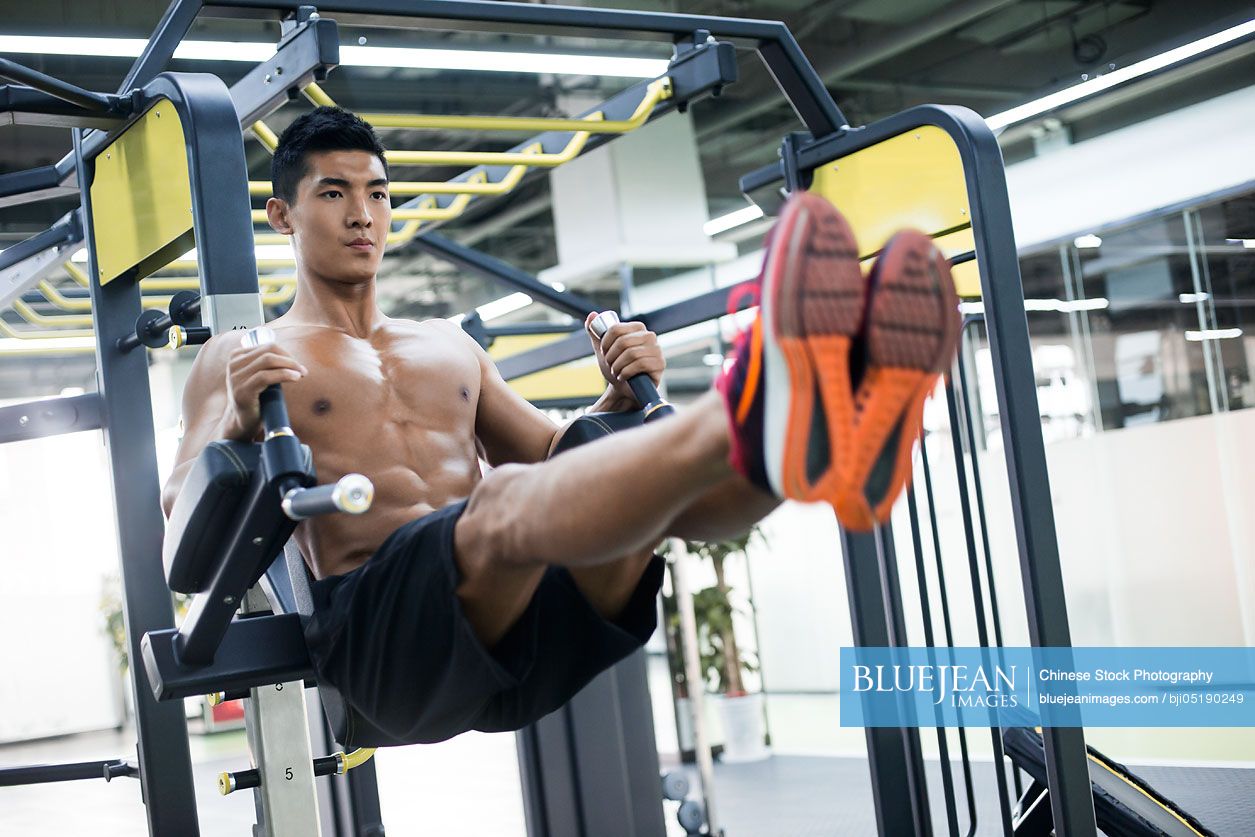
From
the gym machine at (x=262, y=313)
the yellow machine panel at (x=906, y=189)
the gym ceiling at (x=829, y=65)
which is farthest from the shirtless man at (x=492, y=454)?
the gym ceiling at (x=829, y=65)

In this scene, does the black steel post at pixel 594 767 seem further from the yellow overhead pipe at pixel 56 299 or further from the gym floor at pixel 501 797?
the yellow overhead pipe at pixel 56 299

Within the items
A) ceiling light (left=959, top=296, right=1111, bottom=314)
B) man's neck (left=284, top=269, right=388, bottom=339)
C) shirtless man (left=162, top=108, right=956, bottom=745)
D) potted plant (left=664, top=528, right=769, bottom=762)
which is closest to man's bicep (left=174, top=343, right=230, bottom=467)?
shirtless man (left=162, top=108, right=956, bottom=745)

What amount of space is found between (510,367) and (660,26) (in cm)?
169

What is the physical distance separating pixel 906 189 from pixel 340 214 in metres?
1.28

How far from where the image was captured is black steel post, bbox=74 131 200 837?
2.81 m

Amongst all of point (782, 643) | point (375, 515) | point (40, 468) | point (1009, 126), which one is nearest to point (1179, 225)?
point (1009, 126)

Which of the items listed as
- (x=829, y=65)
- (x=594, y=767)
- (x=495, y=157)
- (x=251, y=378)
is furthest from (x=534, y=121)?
(x=829, y=65)

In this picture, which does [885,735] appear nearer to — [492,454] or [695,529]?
[492,454]

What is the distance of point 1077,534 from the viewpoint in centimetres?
619

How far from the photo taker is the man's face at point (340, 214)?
2094 millimetres

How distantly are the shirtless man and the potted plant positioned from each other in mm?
4249

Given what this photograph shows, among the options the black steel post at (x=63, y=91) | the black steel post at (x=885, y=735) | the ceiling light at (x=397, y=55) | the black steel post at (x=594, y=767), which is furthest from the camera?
the black steel post at (x=594, y=767)

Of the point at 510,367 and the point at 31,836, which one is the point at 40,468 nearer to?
the point at 31,836

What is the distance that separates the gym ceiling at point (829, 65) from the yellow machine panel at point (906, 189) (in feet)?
7.65
